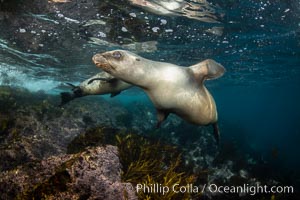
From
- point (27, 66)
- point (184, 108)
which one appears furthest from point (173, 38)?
point (27, 66)

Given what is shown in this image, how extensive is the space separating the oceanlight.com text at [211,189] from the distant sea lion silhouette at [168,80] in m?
1.62

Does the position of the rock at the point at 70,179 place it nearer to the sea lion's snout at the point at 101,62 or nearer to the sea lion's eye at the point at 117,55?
the sea lion's snout at the point at 101,62

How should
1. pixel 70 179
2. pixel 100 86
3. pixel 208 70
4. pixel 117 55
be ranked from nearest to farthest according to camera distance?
pixel 70 179 → pixel 117 55 → pixel 208 70 → pixel 100 86

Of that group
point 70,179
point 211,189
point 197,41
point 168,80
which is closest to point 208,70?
point 168,80

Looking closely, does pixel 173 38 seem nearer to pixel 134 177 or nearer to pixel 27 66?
pixel 134 177

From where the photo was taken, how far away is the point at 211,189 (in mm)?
8898

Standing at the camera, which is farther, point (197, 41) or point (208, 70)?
point (197, 41)

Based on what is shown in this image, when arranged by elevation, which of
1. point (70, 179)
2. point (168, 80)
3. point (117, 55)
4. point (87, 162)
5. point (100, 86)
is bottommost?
point (100, 86)

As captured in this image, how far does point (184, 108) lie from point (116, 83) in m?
2.98

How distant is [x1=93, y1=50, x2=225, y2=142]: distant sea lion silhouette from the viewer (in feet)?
15.9

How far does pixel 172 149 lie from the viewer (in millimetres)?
9047

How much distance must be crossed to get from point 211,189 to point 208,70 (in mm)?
4696

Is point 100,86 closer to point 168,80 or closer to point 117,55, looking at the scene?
point 168,80

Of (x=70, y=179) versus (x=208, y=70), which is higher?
(x=208, y=70)
